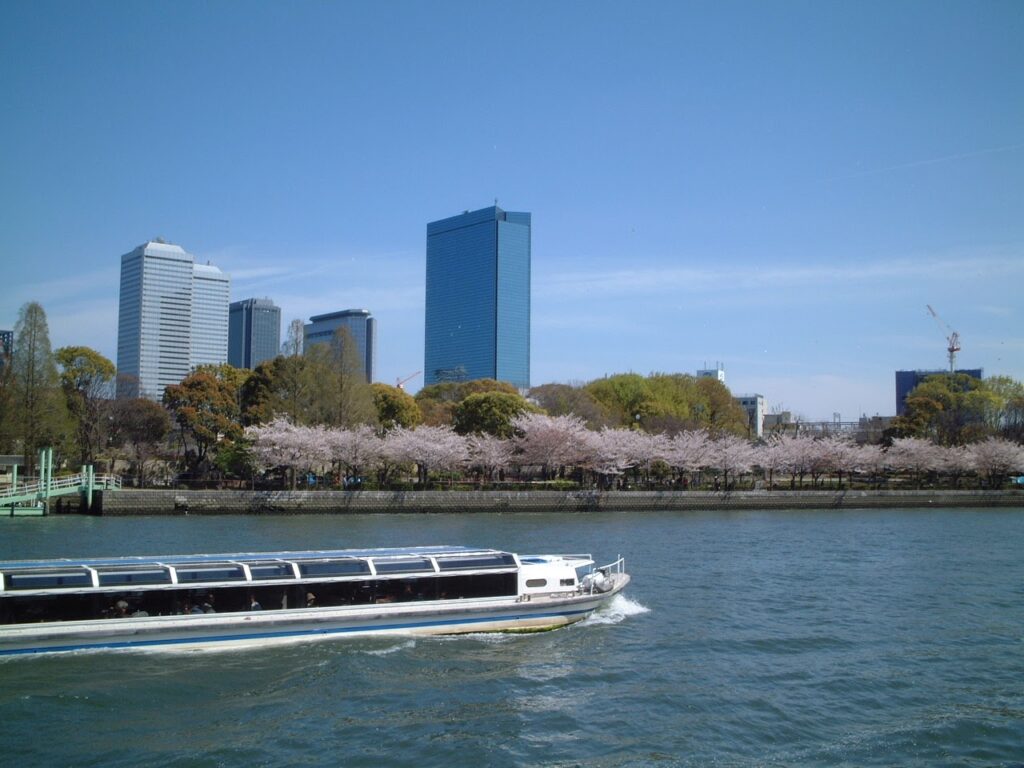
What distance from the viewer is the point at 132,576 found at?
21.8 metres

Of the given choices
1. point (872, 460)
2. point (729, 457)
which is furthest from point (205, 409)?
point (872, 460)

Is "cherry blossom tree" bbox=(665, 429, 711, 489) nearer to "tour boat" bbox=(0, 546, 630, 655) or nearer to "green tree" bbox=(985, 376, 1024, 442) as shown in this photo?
"green tree" bbox=(985, 376, 1024, 442)

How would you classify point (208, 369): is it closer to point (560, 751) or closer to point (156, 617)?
point (156, 617)

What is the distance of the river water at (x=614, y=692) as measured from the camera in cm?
1603

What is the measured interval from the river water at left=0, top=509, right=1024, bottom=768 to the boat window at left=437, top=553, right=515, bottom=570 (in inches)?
82.7

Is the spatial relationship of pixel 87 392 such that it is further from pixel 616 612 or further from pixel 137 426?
pixel 616 612

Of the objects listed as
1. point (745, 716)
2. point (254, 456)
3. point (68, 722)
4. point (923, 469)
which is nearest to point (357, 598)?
point (68, 722)

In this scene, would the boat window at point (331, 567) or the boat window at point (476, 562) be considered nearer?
the boat window at point (331, 567)

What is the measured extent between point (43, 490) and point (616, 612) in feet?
152

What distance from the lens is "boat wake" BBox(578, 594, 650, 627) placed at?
2589cm

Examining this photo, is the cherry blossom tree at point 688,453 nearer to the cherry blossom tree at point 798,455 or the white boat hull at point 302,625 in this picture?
the cherry blossom tree at point 798,455

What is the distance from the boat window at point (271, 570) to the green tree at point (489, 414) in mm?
59938

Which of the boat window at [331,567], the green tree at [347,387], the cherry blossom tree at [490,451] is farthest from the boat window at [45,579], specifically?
the cherry blossom tree at [490,451]

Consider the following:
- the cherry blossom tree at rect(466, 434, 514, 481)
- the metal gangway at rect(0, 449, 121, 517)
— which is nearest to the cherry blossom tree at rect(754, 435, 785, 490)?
the cherry blossom tree at rect(466, 434, 514, 481)
